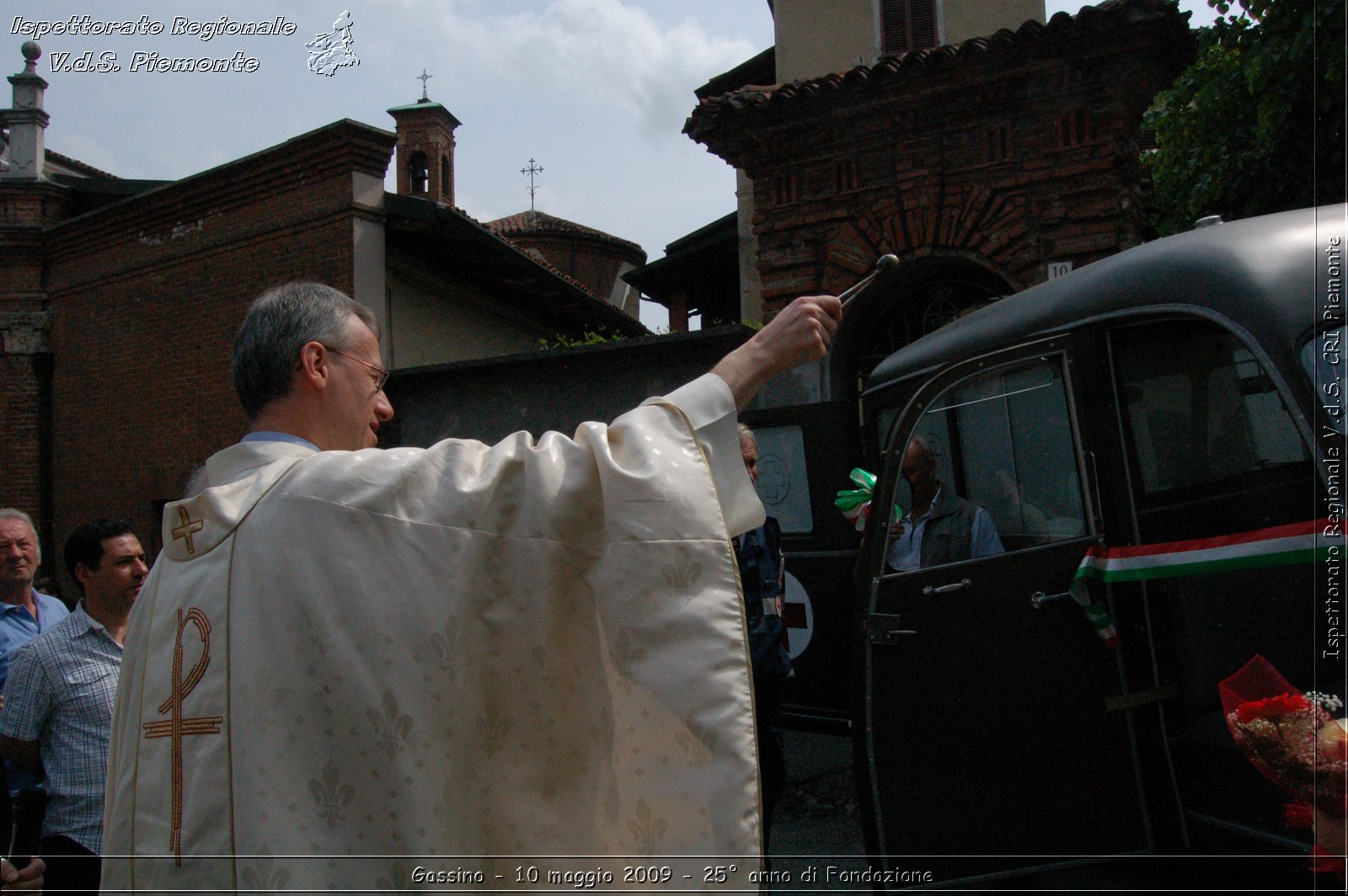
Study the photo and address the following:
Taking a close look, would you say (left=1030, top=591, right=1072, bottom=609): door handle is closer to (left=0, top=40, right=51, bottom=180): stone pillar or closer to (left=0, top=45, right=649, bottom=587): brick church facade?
(left=0, top=45, right=649, bottom=587): brick church facade

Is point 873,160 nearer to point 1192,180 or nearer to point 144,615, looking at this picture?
point 1192,180

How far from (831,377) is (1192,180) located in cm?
292

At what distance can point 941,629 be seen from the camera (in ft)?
11.4

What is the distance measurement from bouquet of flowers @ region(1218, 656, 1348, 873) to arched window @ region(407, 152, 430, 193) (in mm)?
21147

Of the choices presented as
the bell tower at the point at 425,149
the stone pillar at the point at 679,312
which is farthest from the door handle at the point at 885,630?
the bell tower at the point at 425,149

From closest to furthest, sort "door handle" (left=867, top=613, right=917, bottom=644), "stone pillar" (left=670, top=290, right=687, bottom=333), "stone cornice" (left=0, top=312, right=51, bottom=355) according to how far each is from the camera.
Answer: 1. "door handle" (left=867, top=613, right=917, bottom=644)
2. "stone cornice" (left=0, top=312, right=51, bottom=355)
3. "stone pillar" (left=670, top=290, right=687, bottom=333)

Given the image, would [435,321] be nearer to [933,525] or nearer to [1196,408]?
[933,525]

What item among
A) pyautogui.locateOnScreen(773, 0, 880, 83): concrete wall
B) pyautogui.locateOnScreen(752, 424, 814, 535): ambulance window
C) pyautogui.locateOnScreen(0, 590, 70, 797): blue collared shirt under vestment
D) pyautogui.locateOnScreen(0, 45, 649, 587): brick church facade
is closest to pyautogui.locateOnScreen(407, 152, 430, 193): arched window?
pyautogui.locateOnScreen(0, 45, 649, 587): brick church facade

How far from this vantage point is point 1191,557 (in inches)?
108

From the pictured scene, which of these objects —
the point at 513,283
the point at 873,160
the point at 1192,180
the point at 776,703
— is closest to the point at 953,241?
the point at 873,160

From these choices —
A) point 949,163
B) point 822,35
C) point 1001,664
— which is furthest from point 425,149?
point 1001,664

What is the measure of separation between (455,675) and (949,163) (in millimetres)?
7602

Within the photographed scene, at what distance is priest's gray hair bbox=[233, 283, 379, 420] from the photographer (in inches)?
67.5

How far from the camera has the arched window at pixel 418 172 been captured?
21578 mm
